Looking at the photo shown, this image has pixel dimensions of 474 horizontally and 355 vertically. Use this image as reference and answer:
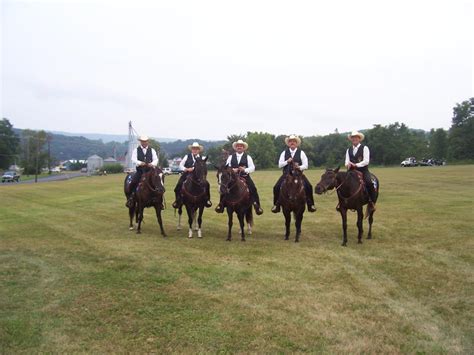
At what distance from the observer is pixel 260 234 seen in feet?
43.3

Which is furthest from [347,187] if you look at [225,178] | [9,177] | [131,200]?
[9,177]

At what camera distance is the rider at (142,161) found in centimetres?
1309

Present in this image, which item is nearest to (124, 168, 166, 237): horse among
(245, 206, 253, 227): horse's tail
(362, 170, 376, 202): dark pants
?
(245, 206, 253, 227): horse's tail

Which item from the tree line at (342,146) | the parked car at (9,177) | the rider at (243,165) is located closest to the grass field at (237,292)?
the rider at (243,165)

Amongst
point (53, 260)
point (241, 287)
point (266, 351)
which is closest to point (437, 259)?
point (241, 287)

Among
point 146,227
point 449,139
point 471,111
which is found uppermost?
point 471,111

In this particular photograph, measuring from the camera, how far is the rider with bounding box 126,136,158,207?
13086 mm

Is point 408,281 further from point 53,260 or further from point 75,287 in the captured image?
point 53,260

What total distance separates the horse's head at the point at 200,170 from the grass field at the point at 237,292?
6.24ft

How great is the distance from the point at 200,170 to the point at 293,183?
9.01 ft

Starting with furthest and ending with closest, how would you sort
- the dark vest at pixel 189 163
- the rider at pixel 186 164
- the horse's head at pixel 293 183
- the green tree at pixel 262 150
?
the green tree at pixel 262 150 → the dark vest at pixel 189 163 → the rider at pixel 186 164 → the horse's head at pixel 293 183

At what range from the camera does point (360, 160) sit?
11.9m

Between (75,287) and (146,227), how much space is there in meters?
7.05

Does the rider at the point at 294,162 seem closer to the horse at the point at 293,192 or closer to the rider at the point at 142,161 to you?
the horse at the point at 293,192
